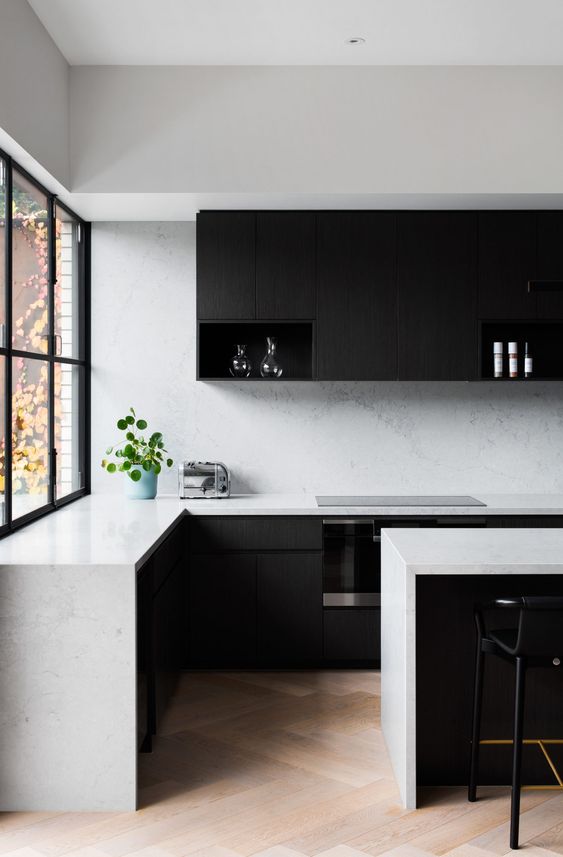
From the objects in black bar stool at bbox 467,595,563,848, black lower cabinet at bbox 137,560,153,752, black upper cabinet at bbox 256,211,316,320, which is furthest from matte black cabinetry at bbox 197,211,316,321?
black bar stool at bbox 467,595,563,848

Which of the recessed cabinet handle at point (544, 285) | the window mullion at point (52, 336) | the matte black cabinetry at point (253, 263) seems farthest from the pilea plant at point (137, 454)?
the recessed cabinet handle at point (544, 285)

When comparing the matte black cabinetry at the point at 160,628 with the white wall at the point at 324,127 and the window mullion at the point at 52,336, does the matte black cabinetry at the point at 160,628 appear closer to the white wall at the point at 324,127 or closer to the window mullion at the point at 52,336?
the window mullion at the point at 52,336

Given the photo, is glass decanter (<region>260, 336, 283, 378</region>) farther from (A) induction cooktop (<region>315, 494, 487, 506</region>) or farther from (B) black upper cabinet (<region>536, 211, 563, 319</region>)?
(B) black upper cabinet (<region>536, 211, 563, 319</region>)

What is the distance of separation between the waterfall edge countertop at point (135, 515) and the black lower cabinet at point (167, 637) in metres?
0.29

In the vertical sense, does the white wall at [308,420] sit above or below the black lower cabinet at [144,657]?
above

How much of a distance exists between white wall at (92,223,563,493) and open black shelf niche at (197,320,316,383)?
101mm

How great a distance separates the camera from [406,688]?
2.90 meters

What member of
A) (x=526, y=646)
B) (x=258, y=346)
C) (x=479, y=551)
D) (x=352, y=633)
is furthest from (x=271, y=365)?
(x=526, y=646)

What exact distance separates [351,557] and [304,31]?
2.56m

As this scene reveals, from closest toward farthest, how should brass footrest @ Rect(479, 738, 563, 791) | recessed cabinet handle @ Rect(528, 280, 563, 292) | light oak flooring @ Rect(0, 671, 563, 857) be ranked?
light oak flooring @ Rect(0, 671, 563, 857) → brass footrest @ Rect(479, 738, 563, 791) → recessed cabinet handle @ Rect(528, 280, 563, 292)

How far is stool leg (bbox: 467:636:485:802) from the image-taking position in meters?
2.90

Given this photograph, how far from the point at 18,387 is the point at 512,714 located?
2420 millimetres

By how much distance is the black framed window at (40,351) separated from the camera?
3.56m

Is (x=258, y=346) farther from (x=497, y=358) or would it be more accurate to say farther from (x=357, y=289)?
(x=497, y=358)
